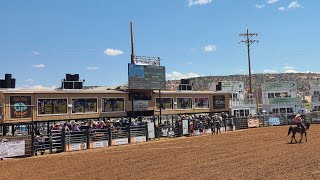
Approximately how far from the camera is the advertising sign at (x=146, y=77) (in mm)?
34906

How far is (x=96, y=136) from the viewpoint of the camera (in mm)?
28219

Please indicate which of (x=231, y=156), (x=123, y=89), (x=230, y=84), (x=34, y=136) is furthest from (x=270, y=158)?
(x=230, y=84)

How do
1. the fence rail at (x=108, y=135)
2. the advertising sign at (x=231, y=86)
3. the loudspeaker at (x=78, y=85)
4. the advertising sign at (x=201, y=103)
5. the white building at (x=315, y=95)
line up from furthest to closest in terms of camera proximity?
the advertising sign at (x=231, y=86) → the white building at (x=315, y=95) → the advertising sign at (x=201, y=103) → the loudspeaker at (x=78, y=85) → the fence rail at (x=108, y=135)

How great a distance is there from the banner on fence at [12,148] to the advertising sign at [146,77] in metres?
13.0

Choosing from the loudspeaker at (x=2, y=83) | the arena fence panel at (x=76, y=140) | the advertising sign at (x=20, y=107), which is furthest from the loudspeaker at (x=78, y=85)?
the arena fence panel at (x=76, y=140)

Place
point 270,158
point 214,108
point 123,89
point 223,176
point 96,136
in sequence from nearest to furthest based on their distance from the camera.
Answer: point 223,176, point 270,158, point 96,136, point 123,89, point 214,108

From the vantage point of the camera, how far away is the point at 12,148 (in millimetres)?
22828

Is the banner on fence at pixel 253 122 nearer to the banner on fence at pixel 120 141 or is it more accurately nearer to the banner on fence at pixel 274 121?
the banner on fence at pixel 274 121

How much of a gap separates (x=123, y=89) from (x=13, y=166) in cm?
1733

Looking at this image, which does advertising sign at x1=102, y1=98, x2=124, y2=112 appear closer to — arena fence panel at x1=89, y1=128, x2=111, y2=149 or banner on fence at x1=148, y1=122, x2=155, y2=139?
banner on fence at x1=148, y1=122, x2=155, y2=139

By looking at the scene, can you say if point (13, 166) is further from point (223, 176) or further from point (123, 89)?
point (123, 89)

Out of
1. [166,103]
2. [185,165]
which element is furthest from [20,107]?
[166,103]

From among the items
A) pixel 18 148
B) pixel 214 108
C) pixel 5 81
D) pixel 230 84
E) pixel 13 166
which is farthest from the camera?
pixel 230 84

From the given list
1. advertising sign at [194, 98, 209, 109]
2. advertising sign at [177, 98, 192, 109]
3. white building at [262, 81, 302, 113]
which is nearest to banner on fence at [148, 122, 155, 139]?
advertising sign at [177, 98, 192, 109]
